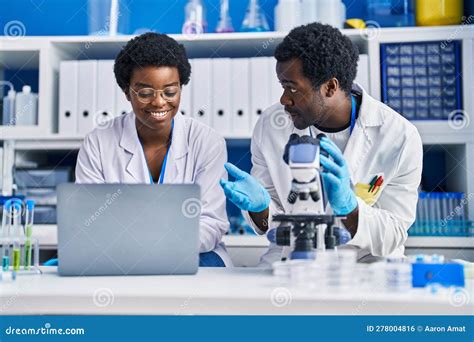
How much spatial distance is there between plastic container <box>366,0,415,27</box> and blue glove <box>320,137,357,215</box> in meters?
1.59

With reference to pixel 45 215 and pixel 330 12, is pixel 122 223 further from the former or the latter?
pixel 330 12

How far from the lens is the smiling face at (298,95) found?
5.93ft

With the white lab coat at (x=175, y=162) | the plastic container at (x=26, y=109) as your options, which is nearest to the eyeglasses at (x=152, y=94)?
the white lab coat at (x=175, y=162)

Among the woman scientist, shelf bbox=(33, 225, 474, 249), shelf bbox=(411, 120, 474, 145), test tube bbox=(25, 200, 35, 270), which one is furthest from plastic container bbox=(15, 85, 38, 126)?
shelf bbox=(411, 120, 474, 145)

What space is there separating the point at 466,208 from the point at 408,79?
0.60m

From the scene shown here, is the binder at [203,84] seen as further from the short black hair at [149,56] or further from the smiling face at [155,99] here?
the smiling face at [155,99]

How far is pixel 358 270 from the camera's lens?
111 centimetres

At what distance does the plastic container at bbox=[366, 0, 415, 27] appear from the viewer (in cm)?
281

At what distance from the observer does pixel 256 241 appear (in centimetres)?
263

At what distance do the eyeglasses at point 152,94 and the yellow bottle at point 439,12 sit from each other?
129 centimetres

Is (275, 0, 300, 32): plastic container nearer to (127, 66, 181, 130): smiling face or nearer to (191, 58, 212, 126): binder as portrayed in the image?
(191, 58, 212, 126): binder

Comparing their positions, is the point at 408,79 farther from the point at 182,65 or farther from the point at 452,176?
the point at 182,65

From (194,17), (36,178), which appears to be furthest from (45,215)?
(194,17)
